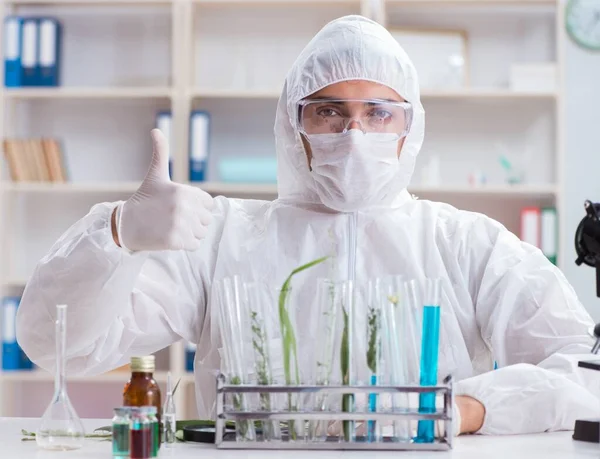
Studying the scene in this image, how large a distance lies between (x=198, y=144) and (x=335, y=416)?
8.92ft

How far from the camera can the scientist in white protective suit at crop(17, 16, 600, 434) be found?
5.96ft

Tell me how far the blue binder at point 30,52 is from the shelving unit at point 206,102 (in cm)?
8

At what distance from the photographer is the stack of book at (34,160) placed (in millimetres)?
3906

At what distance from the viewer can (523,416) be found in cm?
150

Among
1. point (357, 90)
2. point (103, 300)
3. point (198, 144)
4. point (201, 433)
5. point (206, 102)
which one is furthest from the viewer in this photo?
point (206, 102)

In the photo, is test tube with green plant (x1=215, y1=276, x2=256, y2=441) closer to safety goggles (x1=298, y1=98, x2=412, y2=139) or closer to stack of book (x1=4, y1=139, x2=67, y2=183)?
safety goggles (x1=298, y1=98, x2=412, y2=139)

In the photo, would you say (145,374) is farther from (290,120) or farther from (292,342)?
(290,120)

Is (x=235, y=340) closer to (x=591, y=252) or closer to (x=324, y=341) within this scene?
(x=324, y=341)

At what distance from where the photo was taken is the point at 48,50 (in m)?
3.91

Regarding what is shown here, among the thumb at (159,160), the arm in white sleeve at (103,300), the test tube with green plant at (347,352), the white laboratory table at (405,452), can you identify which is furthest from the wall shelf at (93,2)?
the test tube with green plant at (347,352)

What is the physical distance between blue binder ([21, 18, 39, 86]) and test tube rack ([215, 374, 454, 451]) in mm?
3013

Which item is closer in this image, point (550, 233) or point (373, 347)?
point (373, 347)

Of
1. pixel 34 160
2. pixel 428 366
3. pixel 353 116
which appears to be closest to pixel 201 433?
pixel 428 366

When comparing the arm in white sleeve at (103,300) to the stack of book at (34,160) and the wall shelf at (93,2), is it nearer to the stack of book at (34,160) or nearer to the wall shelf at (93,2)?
the stack of book at (34,160)
